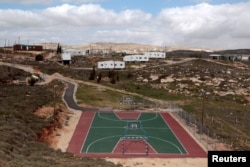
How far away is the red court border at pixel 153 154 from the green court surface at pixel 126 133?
432 mm

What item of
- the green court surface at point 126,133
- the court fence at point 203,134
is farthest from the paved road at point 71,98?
the court fence at point 203,134

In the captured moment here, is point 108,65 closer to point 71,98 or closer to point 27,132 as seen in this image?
point 71,98

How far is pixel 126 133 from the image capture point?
40.8 m

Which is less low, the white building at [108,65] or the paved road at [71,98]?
the white building at [108,65]

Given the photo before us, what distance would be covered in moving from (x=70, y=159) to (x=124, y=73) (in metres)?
72.5

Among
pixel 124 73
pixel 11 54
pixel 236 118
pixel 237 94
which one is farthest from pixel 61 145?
pixel 11 54

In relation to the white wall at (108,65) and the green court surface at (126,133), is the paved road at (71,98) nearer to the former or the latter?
the green court surface at (126,133)

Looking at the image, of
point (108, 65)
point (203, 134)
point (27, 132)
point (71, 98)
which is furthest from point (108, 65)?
point (27, 132)

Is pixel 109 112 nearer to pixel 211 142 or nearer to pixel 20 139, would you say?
pixel 211 142

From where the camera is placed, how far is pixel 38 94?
194ft

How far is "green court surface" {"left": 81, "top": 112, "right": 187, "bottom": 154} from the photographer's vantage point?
35.0m

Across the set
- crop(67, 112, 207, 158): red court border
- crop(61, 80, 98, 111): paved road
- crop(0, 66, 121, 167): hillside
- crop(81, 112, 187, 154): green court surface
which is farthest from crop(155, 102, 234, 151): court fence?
crop(0, 66, 121, 167): hillside

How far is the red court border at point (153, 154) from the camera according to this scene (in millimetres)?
32781

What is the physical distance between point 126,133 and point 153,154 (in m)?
7.99
